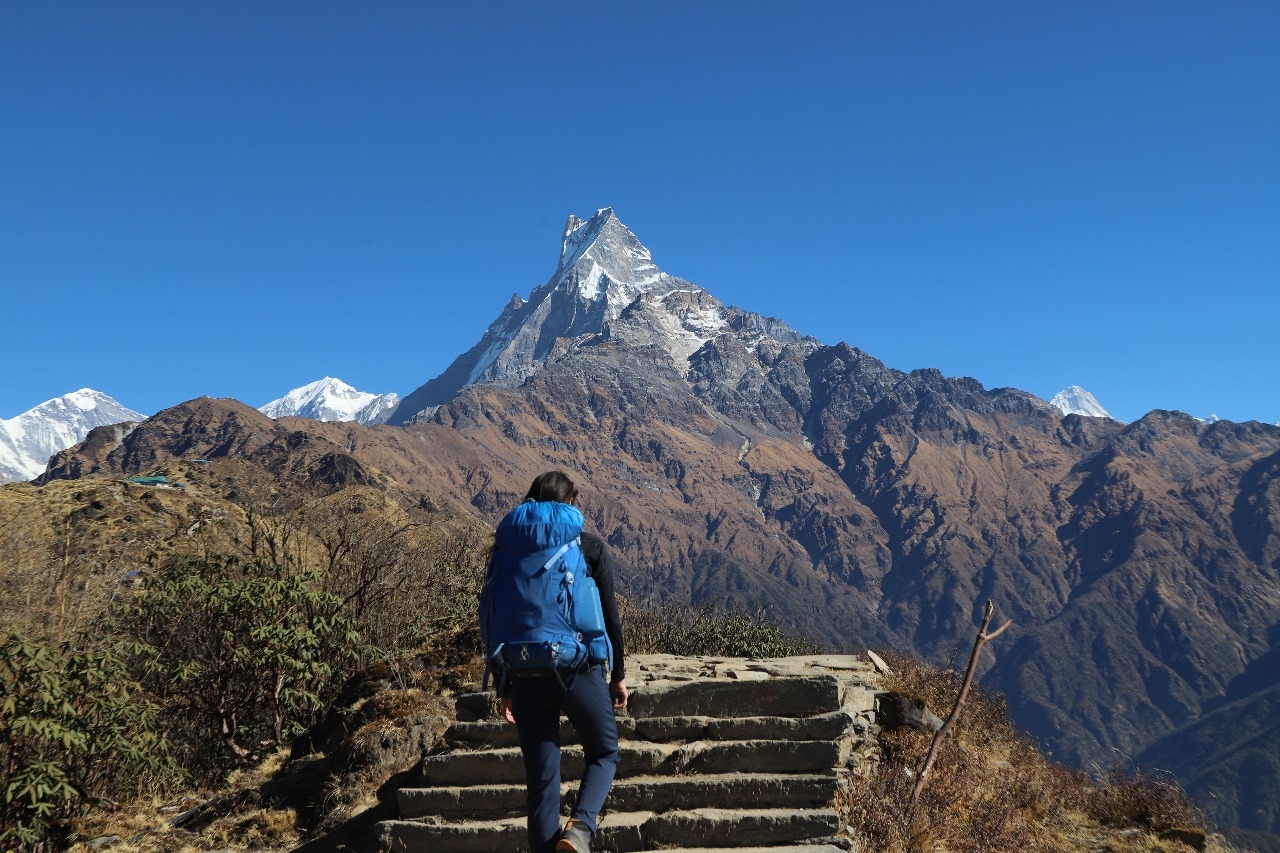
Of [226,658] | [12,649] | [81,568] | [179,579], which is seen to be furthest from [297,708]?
[81,568]

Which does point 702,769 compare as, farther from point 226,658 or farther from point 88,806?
point 226,658

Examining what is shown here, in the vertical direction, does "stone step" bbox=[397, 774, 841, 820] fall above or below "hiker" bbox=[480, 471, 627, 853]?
below

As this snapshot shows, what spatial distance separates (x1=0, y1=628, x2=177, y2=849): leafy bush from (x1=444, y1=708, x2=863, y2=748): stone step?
3.18 metres

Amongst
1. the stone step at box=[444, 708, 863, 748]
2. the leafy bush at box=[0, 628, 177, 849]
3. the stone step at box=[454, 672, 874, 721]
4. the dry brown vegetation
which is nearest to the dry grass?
the dry brown vegetation

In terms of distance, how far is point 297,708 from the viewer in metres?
11.9

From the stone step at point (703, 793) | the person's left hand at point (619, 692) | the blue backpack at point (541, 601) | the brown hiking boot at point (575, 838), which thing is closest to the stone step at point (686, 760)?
the stone step at point (703, 793)

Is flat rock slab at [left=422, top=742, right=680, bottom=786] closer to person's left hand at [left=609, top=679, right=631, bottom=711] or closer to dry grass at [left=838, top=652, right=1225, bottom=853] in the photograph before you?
dry grass at [left=838, top=652, right=1225, bottom=853]

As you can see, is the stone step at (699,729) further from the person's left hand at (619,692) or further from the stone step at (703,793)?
the person's left hand at (619,692)

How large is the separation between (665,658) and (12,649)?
6.19 meters

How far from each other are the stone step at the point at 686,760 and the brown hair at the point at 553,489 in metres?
2.67

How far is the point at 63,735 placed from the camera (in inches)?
327

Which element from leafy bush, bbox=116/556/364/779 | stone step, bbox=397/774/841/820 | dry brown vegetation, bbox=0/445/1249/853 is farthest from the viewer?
leafy bush, bbox=116/556/364/779

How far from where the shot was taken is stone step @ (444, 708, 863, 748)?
782cm

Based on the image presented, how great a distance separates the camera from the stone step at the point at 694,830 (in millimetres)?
6758
